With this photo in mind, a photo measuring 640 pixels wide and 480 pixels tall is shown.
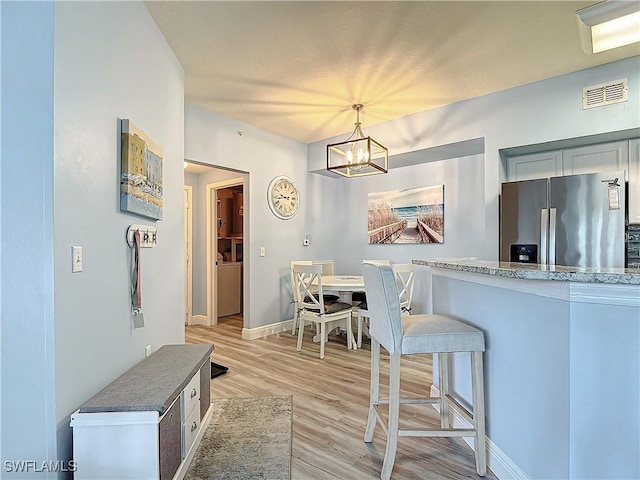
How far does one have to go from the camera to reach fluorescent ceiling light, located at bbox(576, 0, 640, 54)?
4.64ft

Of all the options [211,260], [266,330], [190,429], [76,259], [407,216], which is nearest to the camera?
[76,259]

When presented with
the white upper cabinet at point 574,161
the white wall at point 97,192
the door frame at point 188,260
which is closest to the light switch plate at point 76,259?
the white wall at point 97,192

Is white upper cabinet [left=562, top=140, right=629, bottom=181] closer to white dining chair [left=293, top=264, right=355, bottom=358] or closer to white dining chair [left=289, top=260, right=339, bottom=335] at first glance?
white dining chair [left=293, top=264, right=355, bottom=358]

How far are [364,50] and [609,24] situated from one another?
1.51 meters

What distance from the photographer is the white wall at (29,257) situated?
50.9 inches

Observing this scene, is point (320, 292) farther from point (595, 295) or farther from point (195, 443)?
point (595, 295)

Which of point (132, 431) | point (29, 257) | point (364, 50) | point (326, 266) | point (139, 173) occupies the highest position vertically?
point (364, 50)

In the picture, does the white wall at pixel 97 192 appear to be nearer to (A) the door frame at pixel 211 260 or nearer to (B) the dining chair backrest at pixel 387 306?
(B) the dining chair backrest at pixel 387 306

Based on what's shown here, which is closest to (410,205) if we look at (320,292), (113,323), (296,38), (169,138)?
(320,292)

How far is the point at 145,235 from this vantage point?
2.11 metres

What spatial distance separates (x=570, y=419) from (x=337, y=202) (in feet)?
14.2

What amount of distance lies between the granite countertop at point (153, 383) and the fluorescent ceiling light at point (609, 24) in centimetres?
242

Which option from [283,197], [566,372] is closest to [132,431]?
[566,372]

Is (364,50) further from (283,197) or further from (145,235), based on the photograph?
(283,197)
